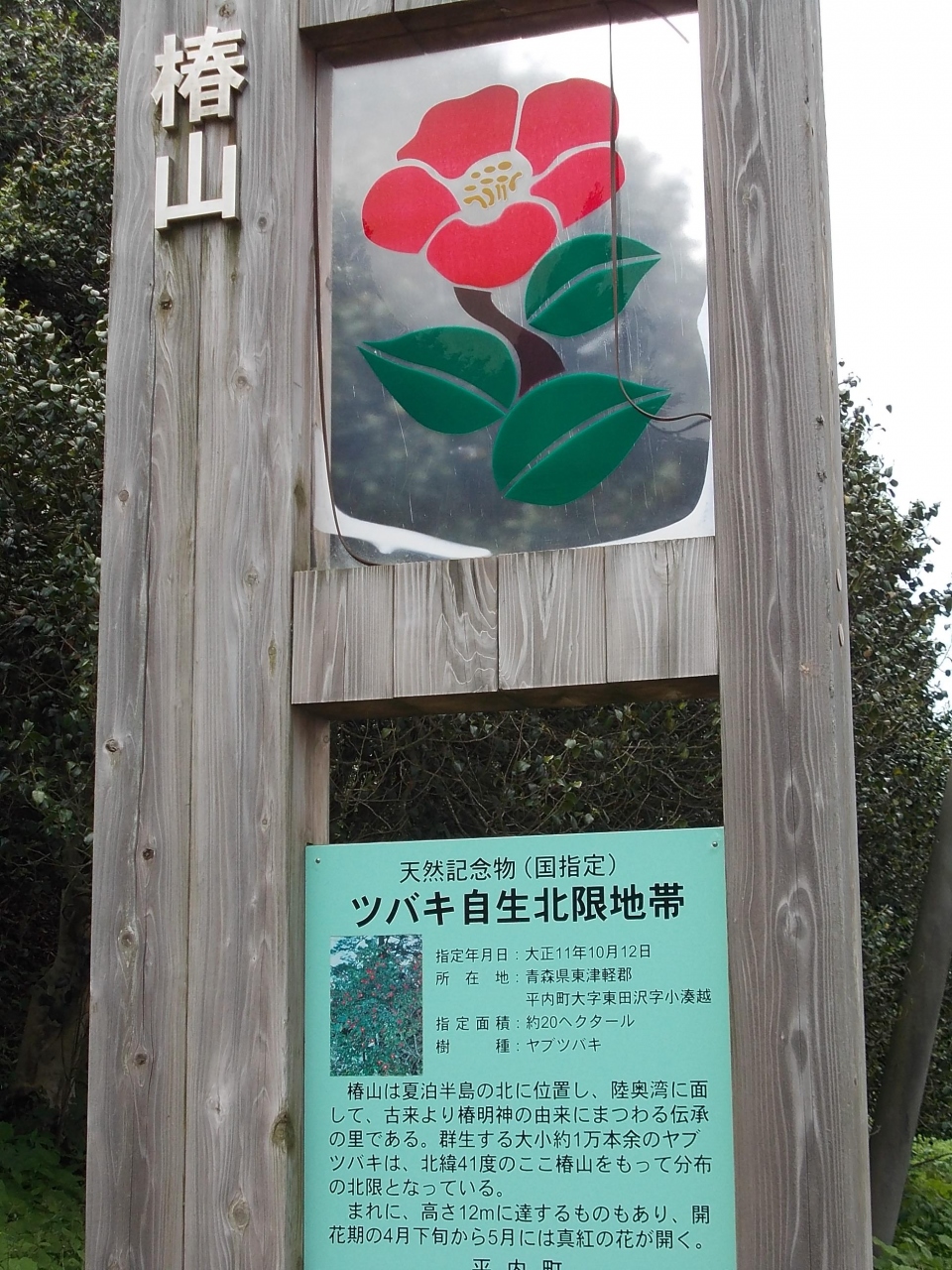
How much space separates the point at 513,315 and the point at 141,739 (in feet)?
4.07

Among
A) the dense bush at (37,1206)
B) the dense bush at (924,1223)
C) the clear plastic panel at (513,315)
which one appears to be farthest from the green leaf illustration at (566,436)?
the dense bush at (924,1223)

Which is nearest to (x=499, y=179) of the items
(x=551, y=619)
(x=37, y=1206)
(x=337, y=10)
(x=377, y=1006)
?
(x=337, y=10)

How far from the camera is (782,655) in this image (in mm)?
2627

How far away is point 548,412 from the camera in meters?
2.96

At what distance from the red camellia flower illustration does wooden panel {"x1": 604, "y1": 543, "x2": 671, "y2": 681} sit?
73 cm

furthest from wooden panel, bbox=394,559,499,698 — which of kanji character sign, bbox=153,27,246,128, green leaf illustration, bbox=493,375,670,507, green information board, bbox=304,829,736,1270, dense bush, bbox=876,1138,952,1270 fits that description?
dense bush, bbox=876,1138,952,1270

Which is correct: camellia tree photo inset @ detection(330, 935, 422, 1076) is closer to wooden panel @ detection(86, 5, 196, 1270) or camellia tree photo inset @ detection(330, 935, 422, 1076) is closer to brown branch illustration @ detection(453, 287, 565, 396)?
wooden panel @ detection(86, 5, 196, 1270)

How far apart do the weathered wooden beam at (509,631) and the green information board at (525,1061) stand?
1.02 feet

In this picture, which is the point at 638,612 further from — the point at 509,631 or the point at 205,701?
the point at 205,701

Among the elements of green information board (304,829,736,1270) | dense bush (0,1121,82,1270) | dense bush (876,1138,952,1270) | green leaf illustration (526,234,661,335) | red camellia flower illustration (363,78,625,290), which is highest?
red camellia flower illustration (363,78,625,290)

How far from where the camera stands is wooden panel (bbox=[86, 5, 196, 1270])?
2814mm

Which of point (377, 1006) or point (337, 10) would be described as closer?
point (377, 1006)

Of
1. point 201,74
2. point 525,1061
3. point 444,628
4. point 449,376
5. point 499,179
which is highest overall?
point 201,74

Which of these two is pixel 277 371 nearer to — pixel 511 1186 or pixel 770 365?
pixel 770 365
